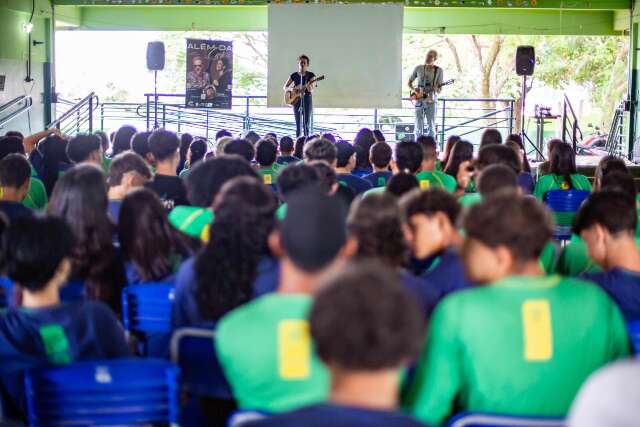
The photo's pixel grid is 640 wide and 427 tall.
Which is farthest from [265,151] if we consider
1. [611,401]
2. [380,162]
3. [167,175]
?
[611,401]

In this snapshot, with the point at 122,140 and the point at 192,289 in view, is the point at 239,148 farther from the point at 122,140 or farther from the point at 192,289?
the point at 192,289

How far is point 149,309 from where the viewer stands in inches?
130

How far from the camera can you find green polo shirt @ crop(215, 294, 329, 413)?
211cm

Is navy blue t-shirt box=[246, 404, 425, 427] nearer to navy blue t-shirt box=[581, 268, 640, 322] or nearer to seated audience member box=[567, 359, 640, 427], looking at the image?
seated audience member box=[567, 359, 640, 427]

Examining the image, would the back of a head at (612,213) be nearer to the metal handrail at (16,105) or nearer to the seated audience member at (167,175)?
the seated audience member at (167,175)

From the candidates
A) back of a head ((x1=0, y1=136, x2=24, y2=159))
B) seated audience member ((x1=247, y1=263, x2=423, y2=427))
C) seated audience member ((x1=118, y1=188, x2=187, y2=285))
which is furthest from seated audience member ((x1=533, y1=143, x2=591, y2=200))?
seated audience member ((x1=247, y1=263, x2=423, y2=427))

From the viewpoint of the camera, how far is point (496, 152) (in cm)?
554

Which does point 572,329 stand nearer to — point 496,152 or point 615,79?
point 496,152

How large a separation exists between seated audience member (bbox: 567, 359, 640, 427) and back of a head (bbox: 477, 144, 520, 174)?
14.4 ft

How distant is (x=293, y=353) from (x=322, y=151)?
408cm

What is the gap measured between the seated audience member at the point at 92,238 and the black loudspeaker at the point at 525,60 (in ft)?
33.7

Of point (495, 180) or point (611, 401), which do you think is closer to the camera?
point (611, 401)

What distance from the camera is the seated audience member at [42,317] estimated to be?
2.58 m

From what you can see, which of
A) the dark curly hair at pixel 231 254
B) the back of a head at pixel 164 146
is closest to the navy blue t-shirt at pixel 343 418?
the dark curly hair at pixel 231 254
